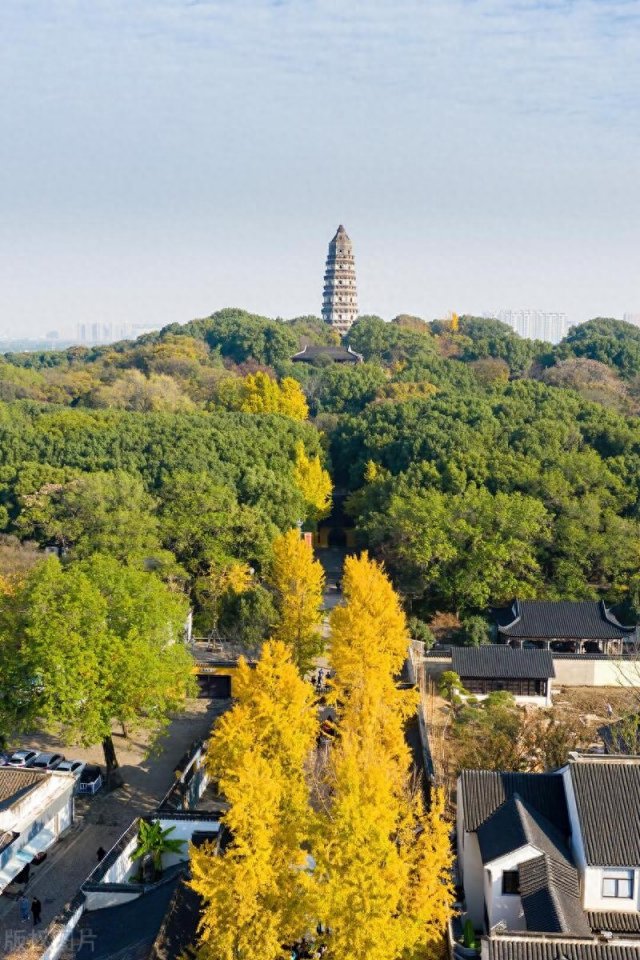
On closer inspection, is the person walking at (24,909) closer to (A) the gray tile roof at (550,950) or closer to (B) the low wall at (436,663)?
(A) the gray tile roof at (550,950)

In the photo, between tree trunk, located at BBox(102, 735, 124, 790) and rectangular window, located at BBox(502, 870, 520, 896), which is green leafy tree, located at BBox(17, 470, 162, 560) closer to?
tree trunk, located at BBox(102, 735, 124, 790)

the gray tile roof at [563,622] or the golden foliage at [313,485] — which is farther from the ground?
the golden foliage at [313,485]

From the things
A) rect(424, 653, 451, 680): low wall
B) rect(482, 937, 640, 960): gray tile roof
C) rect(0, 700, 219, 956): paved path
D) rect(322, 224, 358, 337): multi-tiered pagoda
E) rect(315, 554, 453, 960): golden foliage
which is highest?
rect(322, 224, 358, 337): multi-tiered pagoda

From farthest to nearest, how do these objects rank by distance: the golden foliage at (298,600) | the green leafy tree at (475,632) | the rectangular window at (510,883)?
the green leafy tree at (475,632)
the golden foliage at (298,600)
the rectangular window at (510,883)

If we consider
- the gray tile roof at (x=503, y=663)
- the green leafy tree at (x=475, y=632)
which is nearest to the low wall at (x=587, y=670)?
the gray tile roof at (x=503, y=663)

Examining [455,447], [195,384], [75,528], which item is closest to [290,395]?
[195,384]

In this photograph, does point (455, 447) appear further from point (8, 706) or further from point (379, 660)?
point (8, 706)

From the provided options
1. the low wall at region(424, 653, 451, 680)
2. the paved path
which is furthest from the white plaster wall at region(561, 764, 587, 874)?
the low wall at region(424, 653, 451, 680)
